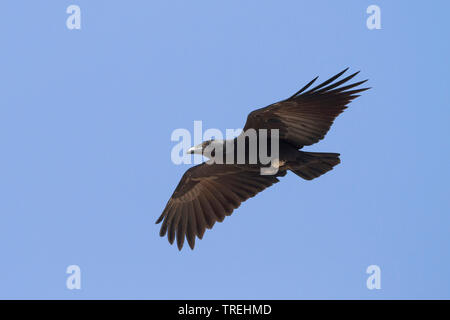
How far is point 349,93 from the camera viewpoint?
36.0ft

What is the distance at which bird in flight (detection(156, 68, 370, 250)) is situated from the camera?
1106 centimetres

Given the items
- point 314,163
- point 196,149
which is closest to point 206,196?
point 196,149

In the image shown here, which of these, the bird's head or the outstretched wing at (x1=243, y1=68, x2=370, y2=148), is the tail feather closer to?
the outstretched wing at (x1=243, y1=68, x2=370, y2=148)

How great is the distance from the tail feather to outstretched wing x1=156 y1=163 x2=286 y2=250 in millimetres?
583

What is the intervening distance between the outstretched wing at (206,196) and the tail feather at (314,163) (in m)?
0.58

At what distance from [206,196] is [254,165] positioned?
3.72 feet

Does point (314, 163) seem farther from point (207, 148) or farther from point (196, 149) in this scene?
point (196, 149)

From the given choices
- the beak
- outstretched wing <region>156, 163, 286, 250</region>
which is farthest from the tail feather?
the beak

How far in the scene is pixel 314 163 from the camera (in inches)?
448

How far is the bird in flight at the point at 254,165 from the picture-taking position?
1106cm

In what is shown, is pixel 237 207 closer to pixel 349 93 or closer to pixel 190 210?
pixel 190 210

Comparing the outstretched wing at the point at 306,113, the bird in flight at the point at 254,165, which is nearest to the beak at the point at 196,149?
the bird in flight at the point at 254,165

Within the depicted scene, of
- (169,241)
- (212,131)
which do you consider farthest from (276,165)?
(169,241)

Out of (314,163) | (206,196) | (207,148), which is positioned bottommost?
(206,196)
